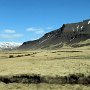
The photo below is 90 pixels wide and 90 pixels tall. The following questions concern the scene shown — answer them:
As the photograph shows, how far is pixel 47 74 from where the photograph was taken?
1265 inches

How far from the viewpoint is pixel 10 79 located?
109 feet

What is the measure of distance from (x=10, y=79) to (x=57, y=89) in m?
6.76

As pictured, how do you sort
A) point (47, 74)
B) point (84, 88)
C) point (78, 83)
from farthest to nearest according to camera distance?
point (47, 74) < point (78, 83) < point (84, 88)

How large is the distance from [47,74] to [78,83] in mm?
3854

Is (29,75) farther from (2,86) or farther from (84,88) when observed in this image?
(84,88)

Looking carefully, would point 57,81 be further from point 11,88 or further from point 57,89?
point 11,88

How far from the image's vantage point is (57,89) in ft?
94.4

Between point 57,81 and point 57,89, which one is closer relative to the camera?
point 57,89

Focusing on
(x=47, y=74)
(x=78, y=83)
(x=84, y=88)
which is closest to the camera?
(x=84, y=88)

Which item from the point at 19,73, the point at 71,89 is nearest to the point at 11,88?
the point at 19,73

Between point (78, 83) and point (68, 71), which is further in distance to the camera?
point (68, 71)

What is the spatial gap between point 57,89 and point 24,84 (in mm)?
4347

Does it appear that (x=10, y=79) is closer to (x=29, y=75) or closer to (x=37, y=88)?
(x=29, y=75)

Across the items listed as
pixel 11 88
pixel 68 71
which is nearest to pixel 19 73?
pixel 11 88
